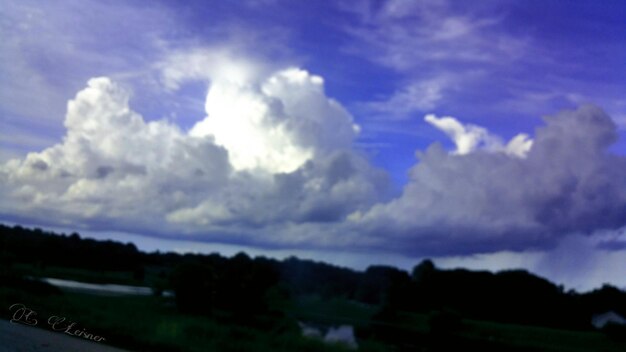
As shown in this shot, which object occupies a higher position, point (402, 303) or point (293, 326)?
point (402, 303)

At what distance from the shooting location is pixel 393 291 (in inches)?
2254

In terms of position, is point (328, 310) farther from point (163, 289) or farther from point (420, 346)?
point (163, 289)

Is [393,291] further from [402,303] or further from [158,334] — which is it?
[158,334]

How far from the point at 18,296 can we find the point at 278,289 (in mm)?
28210

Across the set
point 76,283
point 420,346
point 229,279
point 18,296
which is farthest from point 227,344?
point 76,283

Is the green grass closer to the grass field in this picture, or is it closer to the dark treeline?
the grass field

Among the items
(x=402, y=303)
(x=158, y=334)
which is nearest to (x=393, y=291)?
(x=402, y=303)

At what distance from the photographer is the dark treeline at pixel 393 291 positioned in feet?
183

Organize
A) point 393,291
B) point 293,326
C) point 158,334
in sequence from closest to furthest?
point 158,334, point 293,326, point 393,291

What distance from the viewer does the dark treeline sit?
5591 cm

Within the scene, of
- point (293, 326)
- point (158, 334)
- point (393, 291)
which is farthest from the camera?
point (393, 291)

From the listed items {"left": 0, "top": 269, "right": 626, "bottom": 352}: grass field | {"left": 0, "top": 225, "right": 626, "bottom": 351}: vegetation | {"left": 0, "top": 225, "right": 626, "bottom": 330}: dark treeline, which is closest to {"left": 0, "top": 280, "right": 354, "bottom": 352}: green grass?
{"left": 0, "top": 269, "right": 626, "bottom": 352}: grass field

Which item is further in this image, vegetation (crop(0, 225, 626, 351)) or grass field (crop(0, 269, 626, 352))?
vegetation (crop(0, 225, 626, 351))

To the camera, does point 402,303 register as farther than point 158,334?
Yes
